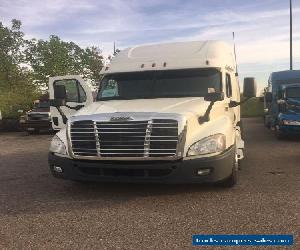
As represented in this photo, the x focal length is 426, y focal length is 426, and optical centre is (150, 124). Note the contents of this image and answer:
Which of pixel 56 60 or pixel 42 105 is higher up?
pixel 56 60

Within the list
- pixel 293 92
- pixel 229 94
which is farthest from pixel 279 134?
pixel 229 94

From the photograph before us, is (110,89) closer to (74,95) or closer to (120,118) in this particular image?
(74,95)

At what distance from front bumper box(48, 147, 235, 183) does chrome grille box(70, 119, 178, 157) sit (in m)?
0.14

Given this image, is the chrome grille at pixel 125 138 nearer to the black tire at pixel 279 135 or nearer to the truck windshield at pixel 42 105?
the black tire at pixel 279 135

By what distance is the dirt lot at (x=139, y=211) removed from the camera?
459cm

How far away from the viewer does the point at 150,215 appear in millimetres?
5355

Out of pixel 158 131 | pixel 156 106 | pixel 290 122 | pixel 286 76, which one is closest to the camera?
pixel 158 131

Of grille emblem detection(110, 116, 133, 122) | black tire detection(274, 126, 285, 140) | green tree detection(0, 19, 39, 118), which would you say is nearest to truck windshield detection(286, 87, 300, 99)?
black tire detection(274, 126, 285, 140)

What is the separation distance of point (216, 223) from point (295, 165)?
436 cm

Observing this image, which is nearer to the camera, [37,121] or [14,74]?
[37,121]

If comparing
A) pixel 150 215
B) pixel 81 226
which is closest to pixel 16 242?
pixel 81 226

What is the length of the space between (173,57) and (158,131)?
2.19 metres

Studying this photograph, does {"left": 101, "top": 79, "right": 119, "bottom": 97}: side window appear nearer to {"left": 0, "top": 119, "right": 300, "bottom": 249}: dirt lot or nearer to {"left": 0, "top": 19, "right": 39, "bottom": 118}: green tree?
{"left": 0, "top": 119, "right": 300, "bottom": 249}: dirt lot

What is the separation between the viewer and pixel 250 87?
7570 millimetres
